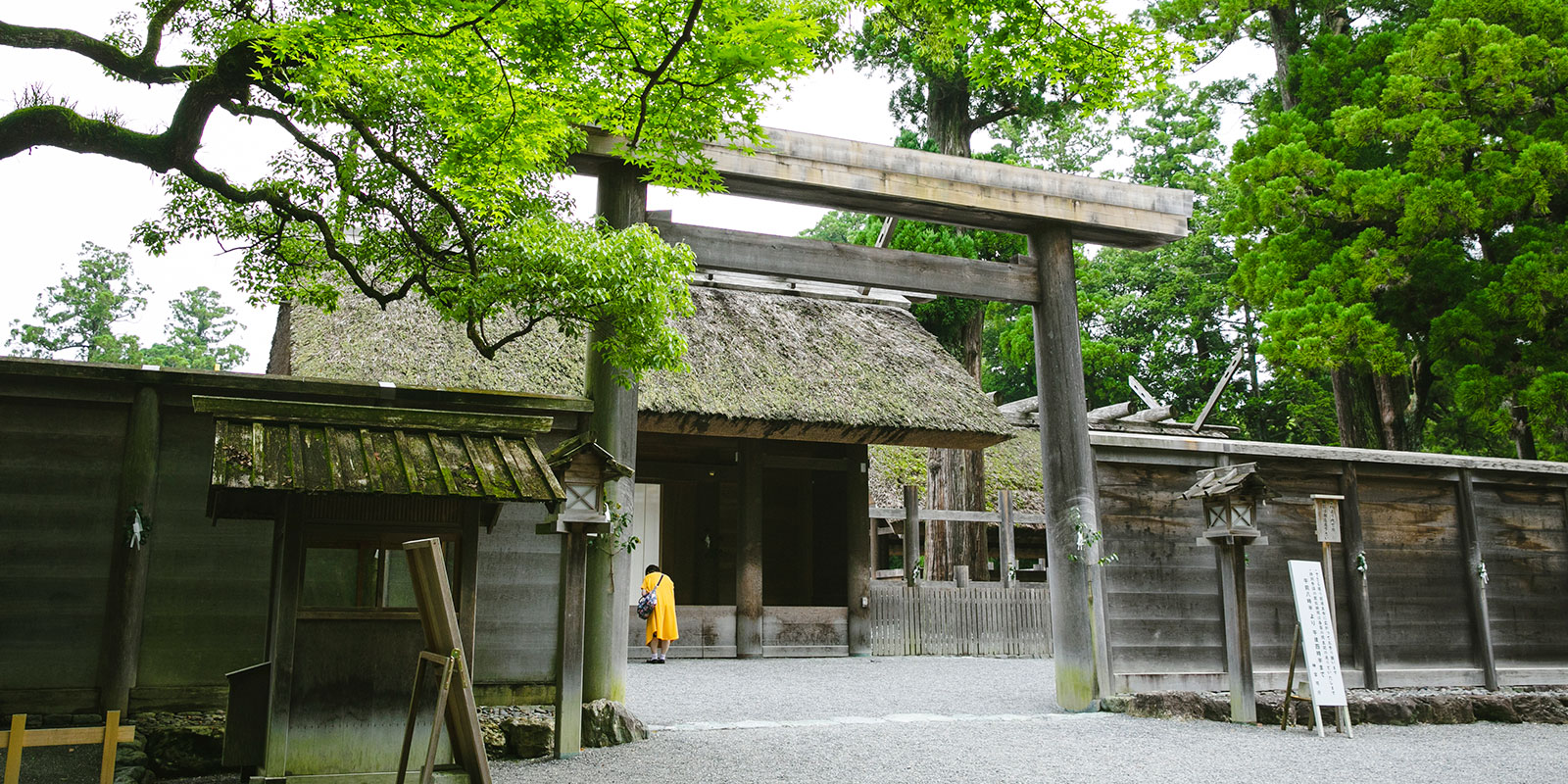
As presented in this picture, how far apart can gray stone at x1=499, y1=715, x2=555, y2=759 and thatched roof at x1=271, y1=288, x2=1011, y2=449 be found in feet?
16.8

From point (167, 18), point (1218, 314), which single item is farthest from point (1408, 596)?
point (1218, 314)

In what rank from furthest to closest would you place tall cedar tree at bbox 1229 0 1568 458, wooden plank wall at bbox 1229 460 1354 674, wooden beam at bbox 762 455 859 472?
1. wooden beam at bbox 762 455 859 472
2. tall cedar tree at bbox 1229 0 1568 458
3. wooden plank wall at bbox 1229 460 1354 674

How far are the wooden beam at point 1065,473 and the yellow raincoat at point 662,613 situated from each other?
487cm

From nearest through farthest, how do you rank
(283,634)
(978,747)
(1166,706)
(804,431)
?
(283,634), (978,747), (1166,706), (804,431)

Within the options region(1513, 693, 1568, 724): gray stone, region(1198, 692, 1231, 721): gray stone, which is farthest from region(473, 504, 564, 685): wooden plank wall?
region(1513, 693, 1568, 724): gray stone

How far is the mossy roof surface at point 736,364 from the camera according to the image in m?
10.7

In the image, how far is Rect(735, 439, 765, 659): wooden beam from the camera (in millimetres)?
12172

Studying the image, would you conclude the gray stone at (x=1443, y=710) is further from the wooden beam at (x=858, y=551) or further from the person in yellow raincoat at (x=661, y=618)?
the person in yellow raincoat at (x=661, y=618)

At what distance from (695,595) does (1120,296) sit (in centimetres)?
1808

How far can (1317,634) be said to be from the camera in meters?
6.94

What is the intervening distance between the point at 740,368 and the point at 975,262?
14.5 feet

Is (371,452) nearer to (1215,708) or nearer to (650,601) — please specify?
(1215,708)

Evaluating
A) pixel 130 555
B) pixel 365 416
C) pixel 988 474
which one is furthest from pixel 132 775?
pixel 988 474

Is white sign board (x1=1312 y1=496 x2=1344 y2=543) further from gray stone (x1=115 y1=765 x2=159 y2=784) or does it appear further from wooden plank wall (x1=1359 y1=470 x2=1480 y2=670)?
gray stone (x1=115 y1=765 x2=159 y2=784)
